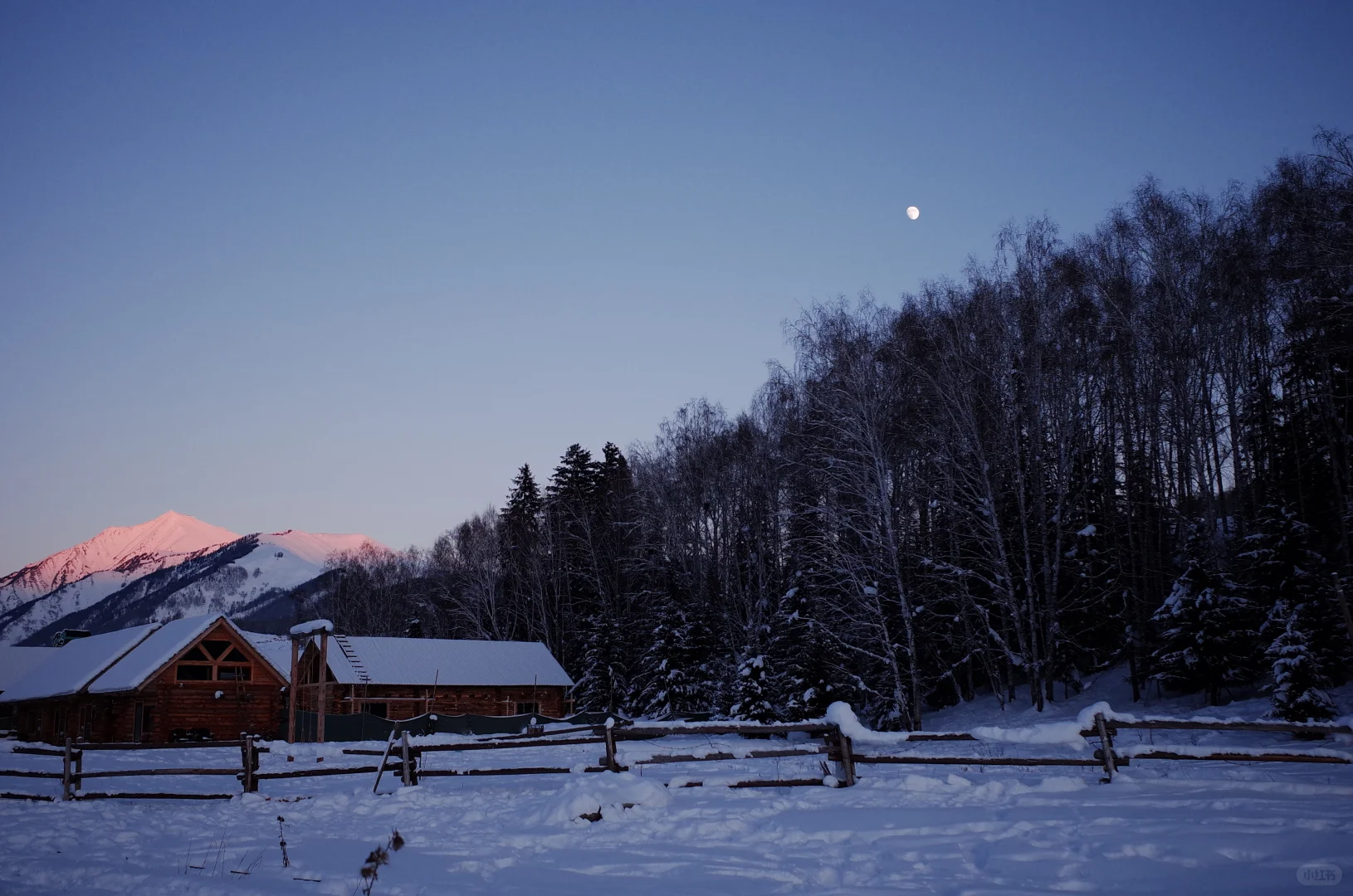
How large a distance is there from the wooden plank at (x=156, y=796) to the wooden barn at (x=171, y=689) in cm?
2360

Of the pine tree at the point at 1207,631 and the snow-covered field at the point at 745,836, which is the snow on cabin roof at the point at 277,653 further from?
the pine tree at the point at 1207,631

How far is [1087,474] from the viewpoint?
31.7 metres

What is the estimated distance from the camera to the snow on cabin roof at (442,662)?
4181 cm

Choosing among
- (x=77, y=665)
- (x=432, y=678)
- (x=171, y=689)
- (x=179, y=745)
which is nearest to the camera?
(x=179, y=745)

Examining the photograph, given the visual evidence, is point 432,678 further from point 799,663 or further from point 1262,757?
point 1262,757

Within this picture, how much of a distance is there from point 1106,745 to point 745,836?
5.84 meters

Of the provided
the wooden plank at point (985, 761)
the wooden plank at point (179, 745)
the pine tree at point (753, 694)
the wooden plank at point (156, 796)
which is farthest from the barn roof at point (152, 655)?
the wooden plank at point (985, 761)

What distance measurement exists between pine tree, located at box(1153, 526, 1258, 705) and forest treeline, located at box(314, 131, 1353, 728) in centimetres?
6

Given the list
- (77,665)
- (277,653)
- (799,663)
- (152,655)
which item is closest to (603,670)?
(799,663)

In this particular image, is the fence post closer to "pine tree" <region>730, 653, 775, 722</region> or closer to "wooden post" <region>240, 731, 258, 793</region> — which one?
"wooden post" <region>240, 731, 258, 793</region>

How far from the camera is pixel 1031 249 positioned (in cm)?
2967

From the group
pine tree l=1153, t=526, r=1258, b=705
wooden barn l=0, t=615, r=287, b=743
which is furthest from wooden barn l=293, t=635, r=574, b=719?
pine tree l=1153, t=526, r=1258, b=705

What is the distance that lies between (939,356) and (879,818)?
19.5 meters

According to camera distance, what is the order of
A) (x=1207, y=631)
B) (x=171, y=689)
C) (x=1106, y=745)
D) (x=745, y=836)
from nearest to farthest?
(x=745, y=836) < (x=1106, y=745) < (x=1207, y=631) < (x=171, y=689)
